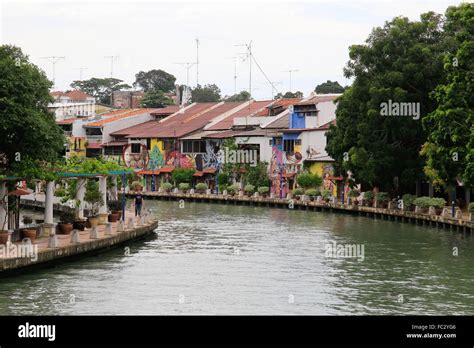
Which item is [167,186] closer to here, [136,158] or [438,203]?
[136,158]

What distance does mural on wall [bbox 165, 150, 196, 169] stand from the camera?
95562 millimetres

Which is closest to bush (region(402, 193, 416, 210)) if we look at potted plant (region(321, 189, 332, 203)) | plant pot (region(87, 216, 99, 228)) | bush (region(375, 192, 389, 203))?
bush (region(375, 192, 389, 203))

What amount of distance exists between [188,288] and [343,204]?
37.7 m

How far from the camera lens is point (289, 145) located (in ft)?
277

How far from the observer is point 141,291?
31828mm

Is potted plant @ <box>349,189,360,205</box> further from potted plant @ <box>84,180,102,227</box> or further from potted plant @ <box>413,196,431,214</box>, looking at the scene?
potted plant @ <box>84,180,102,227</box>

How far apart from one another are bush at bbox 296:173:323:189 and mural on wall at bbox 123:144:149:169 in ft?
79.4

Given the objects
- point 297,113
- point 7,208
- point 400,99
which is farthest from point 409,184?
point 7,208

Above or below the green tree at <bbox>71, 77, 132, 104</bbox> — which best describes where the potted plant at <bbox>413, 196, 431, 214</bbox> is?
below

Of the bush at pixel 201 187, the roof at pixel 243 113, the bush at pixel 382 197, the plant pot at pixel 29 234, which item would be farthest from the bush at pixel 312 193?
the plant pot at pixel 29 234

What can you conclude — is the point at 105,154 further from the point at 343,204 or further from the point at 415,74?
the point at 415,74

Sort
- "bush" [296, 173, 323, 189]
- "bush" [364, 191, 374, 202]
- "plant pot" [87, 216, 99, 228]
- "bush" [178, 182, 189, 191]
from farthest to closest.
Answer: "bush" [178, 182, 189, 191]
"bush" [296, 173, 323, 189]
"bush" [364, 191, 374, 202]
"plant pot" [87, 216, 99, 228]

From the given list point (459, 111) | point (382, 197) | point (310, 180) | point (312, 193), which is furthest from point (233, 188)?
point (459, 111)

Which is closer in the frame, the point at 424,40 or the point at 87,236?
the point at 87,236
